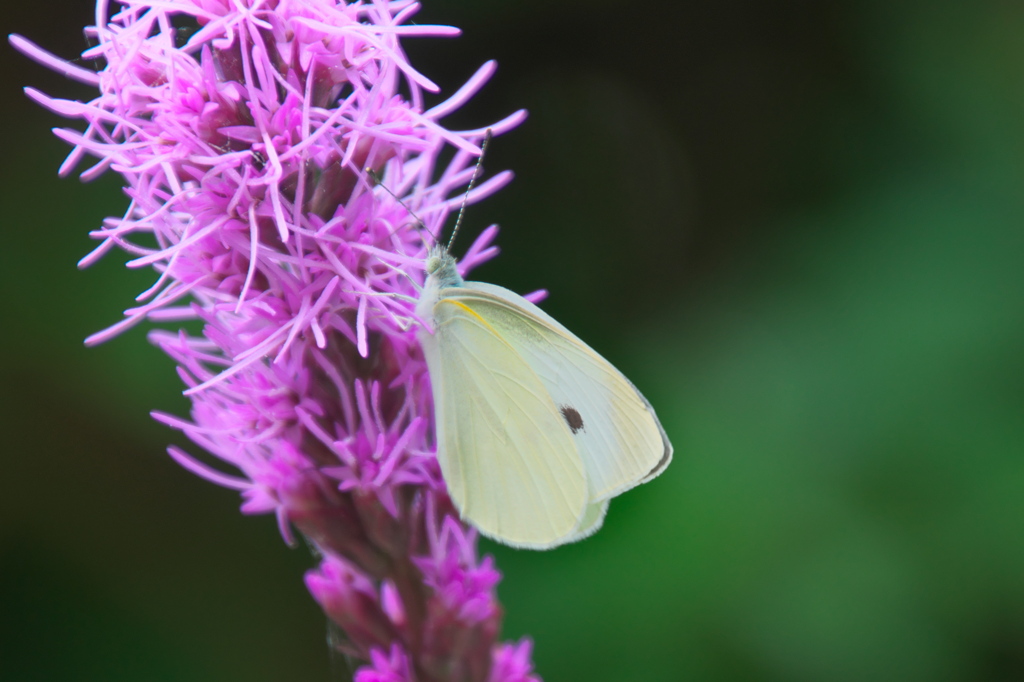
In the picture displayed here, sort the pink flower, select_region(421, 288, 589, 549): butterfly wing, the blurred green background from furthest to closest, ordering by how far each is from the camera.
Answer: the blurred green background
select_region(421, 288, 589, 549): butterfly wing
the pink flower

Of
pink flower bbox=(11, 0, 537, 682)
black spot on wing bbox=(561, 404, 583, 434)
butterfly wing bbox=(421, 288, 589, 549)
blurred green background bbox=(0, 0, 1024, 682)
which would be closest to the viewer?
pink flower bbox=(11, 0, 537, 682)

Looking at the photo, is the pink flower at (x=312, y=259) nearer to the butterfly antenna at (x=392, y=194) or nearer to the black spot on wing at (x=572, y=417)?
the butterfly antenna at (x=392, y=194)

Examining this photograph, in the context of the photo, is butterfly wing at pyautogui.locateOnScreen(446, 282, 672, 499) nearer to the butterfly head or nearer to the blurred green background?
the butterfly head

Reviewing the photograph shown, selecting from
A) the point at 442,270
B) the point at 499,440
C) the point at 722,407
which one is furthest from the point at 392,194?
the point at 722,407

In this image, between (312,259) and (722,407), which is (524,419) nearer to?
(312,259)

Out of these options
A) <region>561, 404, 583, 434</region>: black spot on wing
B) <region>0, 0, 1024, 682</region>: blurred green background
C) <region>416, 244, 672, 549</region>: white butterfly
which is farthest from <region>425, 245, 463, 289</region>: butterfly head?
<region>0, 0, 1024, 682</region>: blurred green background

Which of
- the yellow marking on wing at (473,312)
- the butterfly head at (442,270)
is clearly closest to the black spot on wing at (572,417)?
the yellow marking on wing at (473,312)

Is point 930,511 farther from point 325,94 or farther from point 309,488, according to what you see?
point 325,94
